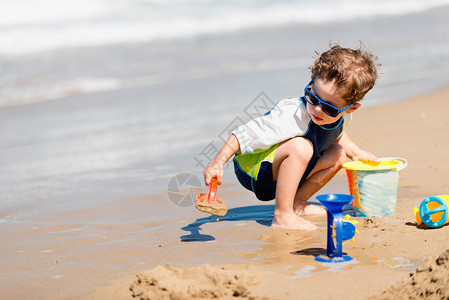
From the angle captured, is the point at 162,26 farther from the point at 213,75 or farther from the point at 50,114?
the point at 50,114

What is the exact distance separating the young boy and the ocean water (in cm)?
122

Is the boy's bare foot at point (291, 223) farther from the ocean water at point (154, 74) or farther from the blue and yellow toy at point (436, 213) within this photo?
the ocean water at point (154, 74)

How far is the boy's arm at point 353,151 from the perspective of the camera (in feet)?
12.5

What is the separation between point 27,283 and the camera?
2.95 m

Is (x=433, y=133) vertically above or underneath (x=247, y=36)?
underneath

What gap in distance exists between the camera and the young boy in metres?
3.40

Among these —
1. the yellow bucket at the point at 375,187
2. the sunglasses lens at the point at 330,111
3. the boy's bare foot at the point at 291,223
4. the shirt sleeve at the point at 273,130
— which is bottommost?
the boy's bare foot at the point at 291,223

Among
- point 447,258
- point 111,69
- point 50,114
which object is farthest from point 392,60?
point 447,258

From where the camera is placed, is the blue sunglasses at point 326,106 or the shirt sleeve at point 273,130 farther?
the shirt sleeve at point 273,130

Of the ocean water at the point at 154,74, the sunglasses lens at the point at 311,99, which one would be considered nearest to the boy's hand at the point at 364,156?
the sunglasses lens at the point at 311,99

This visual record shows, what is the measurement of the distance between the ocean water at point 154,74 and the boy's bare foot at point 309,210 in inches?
48.2

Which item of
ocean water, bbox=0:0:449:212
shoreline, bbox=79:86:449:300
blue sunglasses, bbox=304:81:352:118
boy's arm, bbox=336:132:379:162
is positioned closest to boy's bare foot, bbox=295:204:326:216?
shoreline, bbox=79:86:449:300

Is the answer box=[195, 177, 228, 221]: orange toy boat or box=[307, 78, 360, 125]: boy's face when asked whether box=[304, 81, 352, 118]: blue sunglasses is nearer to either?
box=[307, 78, 360, 125]: boy's face

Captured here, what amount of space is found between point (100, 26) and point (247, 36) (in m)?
4.24
